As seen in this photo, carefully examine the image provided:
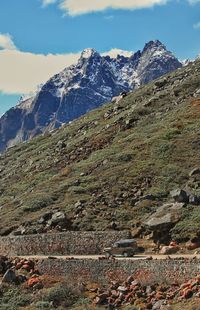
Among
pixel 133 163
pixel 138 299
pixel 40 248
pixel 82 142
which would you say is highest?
pixel 82 142

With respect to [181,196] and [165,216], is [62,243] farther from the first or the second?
[181,196]

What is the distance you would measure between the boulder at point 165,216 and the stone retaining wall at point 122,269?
7332 millimetres

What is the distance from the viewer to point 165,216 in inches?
1775

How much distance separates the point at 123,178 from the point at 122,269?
801 inches

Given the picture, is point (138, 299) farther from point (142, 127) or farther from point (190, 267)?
point (142, 127)

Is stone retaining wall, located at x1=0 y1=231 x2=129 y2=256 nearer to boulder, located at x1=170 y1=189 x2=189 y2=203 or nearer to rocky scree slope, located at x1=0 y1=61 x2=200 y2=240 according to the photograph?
rocky scree slope, located at x1=0 y1=61 x2=200 y2=240

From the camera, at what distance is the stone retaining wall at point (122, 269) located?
3322 centimetres

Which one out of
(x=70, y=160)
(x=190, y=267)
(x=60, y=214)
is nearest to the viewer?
(x=190, y=267)

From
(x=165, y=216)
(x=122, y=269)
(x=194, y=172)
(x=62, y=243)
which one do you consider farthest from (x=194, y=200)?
(x=122, y=269)

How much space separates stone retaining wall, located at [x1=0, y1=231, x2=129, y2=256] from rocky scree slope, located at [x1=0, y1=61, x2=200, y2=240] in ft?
6.66

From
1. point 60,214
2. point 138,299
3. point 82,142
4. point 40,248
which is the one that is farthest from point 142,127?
point 138,299

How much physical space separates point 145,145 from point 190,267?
109 ft

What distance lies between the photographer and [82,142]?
79062 mm

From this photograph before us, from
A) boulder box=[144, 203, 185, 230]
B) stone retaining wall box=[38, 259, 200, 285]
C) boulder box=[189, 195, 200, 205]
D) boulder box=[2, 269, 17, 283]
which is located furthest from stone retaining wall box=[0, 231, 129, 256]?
boulder box=[2, 269, 17, 283]
